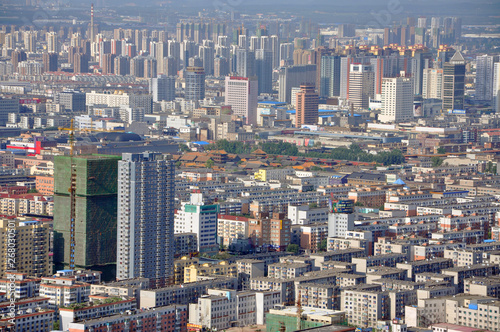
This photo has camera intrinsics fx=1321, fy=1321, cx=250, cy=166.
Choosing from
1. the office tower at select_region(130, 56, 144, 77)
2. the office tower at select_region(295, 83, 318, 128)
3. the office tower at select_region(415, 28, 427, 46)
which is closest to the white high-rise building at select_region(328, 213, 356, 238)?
the office tower at select_region(295, 83, 318, 128)

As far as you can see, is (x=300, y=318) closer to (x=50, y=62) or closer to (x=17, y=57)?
(x=50, y=62)

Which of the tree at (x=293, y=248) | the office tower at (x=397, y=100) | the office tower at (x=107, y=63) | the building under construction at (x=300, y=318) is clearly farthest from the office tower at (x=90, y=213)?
the office tower at (x=107, y=63)

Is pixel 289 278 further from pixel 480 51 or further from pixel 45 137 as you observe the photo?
pixel 480 51

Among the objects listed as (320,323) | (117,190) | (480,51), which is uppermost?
(480,51)

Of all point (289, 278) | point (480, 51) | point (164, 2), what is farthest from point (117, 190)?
point (164, 2)

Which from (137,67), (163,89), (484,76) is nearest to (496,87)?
(484,76)

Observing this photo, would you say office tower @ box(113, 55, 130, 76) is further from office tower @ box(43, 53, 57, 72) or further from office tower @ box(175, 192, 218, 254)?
office tower @ box(175, 192, 218, 254)
